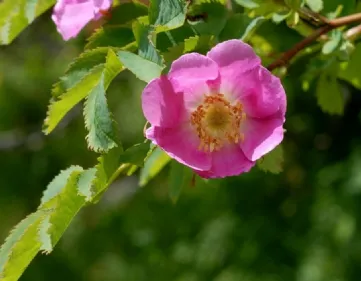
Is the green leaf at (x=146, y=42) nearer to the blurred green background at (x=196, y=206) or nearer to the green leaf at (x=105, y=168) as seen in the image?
the green leaf at (x=105, y=168)

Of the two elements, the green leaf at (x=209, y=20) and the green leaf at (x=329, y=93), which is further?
the green leaf at (x=329, y=93)

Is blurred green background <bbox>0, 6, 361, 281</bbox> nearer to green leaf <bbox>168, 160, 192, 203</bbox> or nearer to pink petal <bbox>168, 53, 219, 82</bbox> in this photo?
green leaf <bbox>168, 160, 192, 203</bbox>

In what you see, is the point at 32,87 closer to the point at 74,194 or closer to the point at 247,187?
the point at 247,187

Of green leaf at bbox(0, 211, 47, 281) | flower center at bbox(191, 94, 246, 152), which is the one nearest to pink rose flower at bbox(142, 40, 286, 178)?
flower center at bbox(191, 94, 246, 152)

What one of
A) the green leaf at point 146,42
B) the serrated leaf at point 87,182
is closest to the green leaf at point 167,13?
the green leaf at point 146,42

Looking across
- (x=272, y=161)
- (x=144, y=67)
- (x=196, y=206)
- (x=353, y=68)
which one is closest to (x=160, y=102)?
(x=144, y=67)

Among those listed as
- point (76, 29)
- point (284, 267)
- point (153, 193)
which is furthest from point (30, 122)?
point (76, 29)

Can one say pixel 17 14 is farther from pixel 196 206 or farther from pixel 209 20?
pixel 196 206
